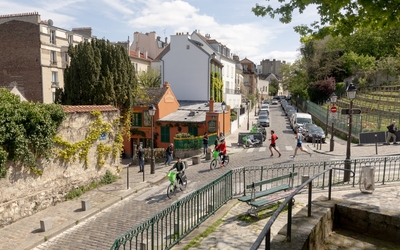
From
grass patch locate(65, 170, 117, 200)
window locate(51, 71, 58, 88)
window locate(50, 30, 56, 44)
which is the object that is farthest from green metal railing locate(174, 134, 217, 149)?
window locate(50, 30, 56, 44)

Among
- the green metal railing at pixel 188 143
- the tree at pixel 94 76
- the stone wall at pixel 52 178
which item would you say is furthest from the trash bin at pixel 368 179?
the tree at pixel 94 76

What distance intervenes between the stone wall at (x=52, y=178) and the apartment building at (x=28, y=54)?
23100mm

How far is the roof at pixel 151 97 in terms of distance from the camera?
29078 millimetres

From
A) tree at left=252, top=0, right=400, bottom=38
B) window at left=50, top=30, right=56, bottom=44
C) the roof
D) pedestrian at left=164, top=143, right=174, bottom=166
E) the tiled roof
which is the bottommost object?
pedestrian at left=164, top=143, right=174, bottom=166

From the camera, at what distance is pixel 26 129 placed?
12281 millimetres

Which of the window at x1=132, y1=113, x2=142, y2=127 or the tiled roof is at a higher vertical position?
the tiled roof

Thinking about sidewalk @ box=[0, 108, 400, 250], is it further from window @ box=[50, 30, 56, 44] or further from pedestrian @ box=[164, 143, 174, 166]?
window @ box=[50, 30, 56, 44]

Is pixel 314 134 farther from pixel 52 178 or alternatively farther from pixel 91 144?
pixel 52 178

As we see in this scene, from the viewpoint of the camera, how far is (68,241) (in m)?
10.2

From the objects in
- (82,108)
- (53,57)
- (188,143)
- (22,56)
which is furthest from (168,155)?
(22,56)

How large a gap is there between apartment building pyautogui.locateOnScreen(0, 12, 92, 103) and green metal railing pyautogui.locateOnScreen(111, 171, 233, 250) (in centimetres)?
3193

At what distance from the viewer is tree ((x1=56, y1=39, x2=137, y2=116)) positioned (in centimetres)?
2041

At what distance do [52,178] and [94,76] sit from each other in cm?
862

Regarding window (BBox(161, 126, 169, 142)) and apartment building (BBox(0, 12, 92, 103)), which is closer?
window (BBox(161, 126, 169, 142))
